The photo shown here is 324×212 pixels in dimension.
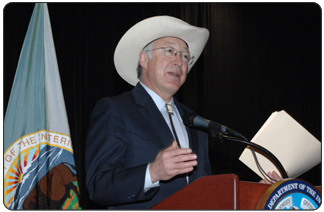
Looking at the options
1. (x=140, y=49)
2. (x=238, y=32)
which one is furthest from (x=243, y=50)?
(x=140, y=49)

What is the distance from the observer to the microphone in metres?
1.49

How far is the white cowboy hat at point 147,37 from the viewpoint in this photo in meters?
2.08

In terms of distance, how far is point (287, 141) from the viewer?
164 centimetres

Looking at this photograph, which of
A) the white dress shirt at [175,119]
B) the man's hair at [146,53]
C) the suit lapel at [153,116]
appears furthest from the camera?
the man's hair at [146,53]

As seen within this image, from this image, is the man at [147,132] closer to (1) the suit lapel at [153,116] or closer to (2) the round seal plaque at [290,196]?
(1) the suit lapel at [153,116]

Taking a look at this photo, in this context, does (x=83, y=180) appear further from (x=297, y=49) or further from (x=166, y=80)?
(x=297, y=49)

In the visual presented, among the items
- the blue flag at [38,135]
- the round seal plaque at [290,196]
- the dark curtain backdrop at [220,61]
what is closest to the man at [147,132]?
the round seal plaque at [290,196]

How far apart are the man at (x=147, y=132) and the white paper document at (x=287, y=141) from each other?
0.33 meters

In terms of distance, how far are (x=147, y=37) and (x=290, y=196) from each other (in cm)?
121

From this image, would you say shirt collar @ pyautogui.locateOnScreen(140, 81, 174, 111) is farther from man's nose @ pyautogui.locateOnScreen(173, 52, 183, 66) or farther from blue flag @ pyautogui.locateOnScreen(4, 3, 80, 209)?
blue flag @ pyautogui.locateOnScreen(4, 3, 80, 209)

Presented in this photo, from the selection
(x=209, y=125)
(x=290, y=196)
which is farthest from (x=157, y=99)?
(x=290, y=196)

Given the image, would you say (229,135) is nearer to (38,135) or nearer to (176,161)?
(176,161)

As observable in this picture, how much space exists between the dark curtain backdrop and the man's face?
0.66 metres

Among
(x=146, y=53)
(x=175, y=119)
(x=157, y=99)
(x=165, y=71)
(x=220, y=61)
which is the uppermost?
Result: (x=220, y=61)
